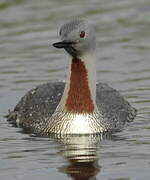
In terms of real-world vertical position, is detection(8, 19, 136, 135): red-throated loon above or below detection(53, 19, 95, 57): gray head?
below

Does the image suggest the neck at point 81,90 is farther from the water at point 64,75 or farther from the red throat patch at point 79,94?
the water at point 64,75

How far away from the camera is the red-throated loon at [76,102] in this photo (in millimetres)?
15406

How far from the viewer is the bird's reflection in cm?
1355

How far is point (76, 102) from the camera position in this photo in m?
15.9

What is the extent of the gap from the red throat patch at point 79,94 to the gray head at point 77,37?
354mm

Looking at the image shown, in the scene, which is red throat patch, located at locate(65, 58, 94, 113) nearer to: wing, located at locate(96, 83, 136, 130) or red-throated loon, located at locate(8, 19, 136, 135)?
red-throated loon, located at locate(8, 19, 136, 135)

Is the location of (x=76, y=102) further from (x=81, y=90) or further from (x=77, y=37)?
(x=77, y=37)

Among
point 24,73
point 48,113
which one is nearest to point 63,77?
point 24,73

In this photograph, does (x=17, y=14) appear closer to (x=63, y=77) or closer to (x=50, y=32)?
(x=50, y=32)

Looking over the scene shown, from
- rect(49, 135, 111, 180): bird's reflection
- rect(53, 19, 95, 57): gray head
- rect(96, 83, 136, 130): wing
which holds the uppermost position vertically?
rect(53, 19, 95, 57): gray head

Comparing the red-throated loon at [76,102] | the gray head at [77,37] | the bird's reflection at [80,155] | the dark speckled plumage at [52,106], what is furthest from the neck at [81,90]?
the dark speckled plumage at [52,106]

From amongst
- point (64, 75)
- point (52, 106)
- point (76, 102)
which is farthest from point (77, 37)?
point (64, 75)

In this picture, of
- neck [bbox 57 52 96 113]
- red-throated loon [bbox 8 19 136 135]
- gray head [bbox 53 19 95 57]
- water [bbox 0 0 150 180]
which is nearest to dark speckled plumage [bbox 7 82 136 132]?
red-throated loon [bbox 8 19 136 135]

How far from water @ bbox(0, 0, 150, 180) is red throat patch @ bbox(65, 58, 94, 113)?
48 centimetres
